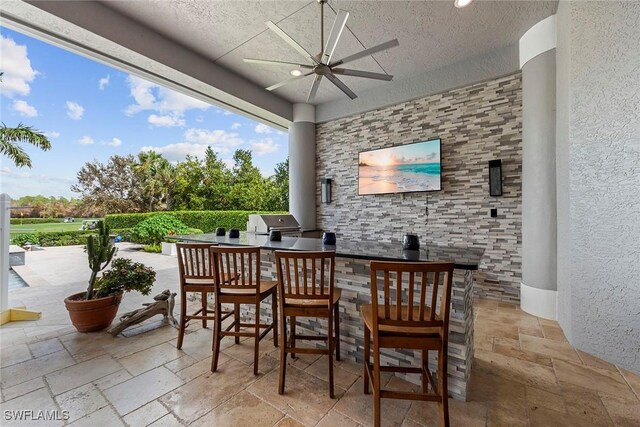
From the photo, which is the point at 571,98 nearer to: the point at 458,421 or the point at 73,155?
the point at 458,421

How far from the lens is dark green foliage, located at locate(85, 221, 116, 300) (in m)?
2.49

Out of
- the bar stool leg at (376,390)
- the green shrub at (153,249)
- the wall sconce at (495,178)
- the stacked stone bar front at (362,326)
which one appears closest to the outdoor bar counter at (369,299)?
the stacked stone bar front at (362,326)

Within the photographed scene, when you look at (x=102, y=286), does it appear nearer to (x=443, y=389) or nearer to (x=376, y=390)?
(x=376, y=390)

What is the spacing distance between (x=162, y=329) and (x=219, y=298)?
1.25 meters

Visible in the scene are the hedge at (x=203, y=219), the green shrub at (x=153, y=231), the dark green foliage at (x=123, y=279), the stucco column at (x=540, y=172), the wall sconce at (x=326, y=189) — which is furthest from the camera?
the hedge at (x=203, y=219)

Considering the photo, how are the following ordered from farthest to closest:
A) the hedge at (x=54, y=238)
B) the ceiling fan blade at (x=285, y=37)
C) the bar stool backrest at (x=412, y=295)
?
1. the hedge at (x=54, y=238)
2. the ceiling fan blade at (x=285, y=37)
3. the bar stool backrest at (x=412, y=295)

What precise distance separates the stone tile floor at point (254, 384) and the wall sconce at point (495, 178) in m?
1.74

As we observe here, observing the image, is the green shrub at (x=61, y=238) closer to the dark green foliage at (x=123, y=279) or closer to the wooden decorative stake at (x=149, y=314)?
the dark green foliage at (x=123, y=279)

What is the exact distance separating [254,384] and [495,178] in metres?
3.78

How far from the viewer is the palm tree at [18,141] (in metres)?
4.46

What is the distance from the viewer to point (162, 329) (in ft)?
8.40

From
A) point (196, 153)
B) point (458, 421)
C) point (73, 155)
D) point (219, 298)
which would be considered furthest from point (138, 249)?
point (458, 421)

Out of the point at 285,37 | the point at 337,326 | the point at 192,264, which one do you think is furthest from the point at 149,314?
the point at 285,37

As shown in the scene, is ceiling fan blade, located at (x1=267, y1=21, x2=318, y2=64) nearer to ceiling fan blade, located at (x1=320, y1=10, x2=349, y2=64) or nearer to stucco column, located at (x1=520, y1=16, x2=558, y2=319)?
ceiling fan blade, located at (x1=320, y1=10, x2=349, y2=64)
